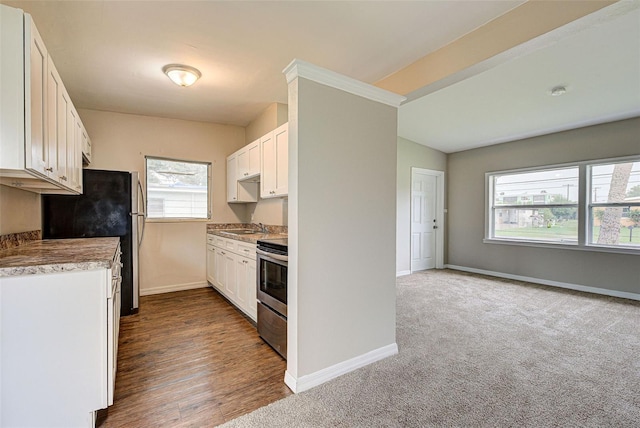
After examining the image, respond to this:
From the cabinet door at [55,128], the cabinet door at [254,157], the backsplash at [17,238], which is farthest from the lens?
the cabinet door at [254,157]

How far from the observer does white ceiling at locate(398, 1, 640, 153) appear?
2436mm

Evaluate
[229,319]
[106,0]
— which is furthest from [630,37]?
[229,319]

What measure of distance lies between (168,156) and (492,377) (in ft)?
15.8

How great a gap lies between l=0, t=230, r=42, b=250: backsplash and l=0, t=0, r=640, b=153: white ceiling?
1652mm

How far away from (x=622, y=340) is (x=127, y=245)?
5.33 meters

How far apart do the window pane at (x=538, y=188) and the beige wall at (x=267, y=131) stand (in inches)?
171

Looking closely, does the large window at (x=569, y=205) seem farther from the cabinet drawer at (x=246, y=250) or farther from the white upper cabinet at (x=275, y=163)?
the cabinet drawer at (x=246, y=250)

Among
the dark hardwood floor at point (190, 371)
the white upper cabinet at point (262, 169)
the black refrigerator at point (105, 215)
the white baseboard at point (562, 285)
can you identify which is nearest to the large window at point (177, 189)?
the white upper cabinet at point (262, 169)

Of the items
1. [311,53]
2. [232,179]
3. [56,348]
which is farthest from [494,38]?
[232,179]

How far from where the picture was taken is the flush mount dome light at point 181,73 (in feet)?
9.46

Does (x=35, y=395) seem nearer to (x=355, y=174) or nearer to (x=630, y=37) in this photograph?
(x=355, y=174)

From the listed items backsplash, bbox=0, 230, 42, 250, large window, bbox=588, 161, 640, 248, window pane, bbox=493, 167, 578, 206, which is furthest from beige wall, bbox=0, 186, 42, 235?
large window, bbox=588, 161, 640, 248

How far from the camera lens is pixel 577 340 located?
2.79m

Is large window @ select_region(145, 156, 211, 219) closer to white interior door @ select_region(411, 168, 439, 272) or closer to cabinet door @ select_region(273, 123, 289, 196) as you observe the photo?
cabinet door @ select_region(273, 123, 289, 196)
